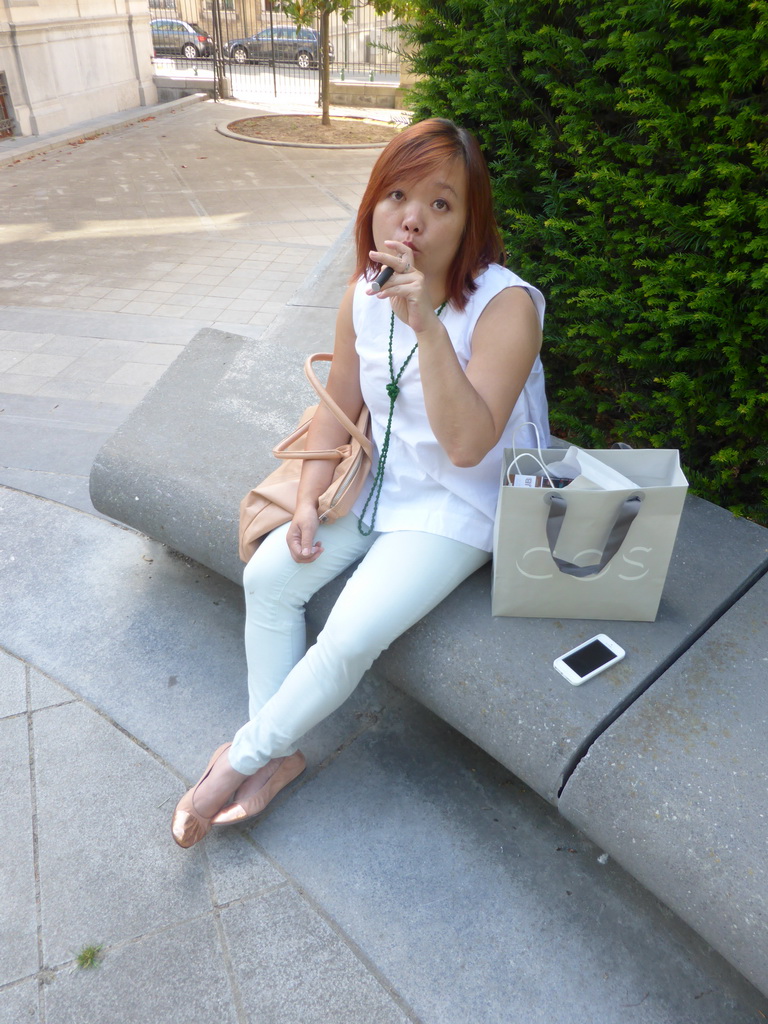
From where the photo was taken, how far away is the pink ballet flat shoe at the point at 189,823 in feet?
6.81

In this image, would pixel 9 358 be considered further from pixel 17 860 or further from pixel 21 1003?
pixel 21 1003

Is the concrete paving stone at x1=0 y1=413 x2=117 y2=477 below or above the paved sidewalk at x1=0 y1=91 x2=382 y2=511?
above

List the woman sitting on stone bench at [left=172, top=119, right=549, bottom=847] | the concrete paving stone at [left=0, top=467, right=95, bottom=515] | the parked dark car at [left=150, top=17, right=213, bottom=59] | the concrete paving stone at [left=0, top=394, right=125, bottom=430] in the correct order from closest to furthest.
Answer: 1. the woman sitting on stone bench at [left=172, top=119, right=549, bottom=847]
2. the concrete paving stone at [left=0, top=467, right=95, bottom=515]
3. the concrete paving stone at [left=0, top=394, right=125, bottom=430]
4. the parked dark car at [left=150, top=17, right=213, bottom=59]

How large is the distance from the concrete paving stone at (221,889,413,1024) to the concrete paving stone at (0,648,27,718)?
1048 millimetres

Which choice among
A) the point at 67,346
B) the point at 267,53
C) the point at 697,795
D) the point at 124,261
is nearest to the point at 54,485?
the point at 67,346

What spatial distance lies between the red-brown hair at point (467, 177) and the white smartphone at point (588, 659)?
36.9 inches

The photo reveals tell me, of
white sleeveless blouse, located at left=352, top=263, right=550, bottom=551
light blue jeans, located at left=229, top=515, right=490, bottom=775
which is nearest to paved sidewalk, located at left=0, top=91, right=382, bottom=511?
light blue jeans, located at left=229, top=515, right=490, bottom=775

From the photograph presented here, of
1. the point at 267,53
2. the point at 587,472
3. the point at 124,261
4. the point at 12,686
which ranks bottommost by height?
the point at 267,53

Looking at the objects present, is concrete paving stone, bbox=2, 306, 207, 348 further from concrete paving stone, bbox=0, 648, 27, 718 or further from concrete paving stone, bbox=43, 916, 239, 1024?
concrete paving stone, bbox=43, 916, 239, 1024

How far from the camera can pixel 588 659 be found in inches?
76.7

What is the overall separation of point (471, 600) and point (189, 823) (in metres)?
0.96

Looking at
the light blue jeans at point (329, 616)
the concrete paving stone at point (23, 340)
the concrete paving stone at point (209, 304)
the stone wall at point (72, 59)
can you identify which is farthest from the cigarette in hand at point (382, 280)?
the stone wall at point (72, 59)

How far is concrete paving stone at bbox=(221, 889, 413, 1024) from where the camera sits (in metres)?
1.80

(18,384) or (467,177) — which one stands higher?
(467,177)
